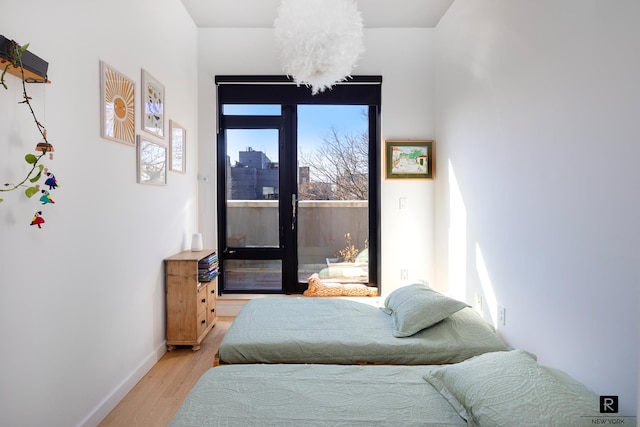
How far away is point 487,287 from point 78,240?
261 centimetres

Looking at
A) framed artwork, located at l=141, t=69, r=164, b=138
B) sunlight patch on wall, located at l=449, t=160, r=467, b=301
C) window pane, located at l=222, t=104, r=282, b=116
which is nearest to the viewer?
framed artwork, located at l=141, t=69, r=164, b=138

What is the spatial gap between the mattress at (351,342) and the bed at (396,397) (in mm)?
331

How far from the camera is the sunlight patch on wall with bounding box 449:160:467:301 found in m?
3.05

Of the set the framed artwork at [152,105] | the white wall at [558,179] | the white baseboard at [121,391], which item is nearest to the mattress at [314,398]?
the white wall at [558,179]

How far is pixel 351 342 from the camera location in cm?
206

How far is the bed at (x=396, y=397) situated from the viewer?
125 cm

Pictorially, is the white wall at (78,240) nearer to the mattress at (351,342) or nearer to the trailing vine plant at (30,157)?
the trailing vine plant at (30,157)

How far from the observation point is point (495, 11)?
8.10 feet

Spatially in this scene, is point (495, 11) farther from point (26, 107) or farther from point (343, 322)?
point (26, 107)

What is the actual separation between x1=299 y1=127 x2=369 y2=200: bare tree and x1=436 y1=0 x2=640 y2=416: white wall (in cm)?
124

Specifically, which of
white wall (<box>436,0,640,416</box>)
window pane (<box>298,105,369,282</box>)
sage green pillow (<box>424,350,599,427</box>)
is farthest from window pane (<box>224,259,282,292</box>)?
sage green pillow (<box>424,350,599,427</box>)

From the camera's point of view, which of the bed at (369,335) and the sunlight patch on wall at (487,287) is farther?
the sunlight patch on wall at (487,287)

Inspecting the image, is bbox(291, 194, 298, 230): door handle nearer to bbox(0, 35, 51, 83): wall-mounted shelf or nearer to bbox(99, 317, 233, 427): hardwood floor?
bbox(99, 317, 233, 427): hardwood floor

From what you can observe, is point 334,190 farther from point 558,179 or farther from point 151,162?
point 558,179
